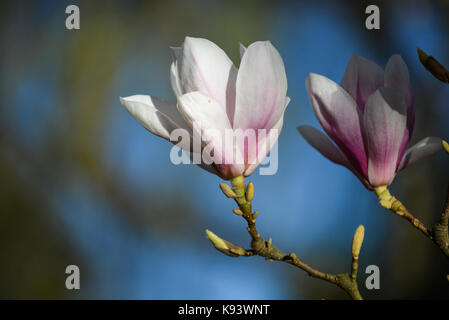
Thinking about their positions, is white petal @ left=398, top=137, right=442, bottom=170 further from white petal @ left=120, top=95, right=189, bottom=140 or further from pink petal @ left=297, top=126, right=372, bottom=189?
white petal @ left=120, top=95, right=189, bottom=140

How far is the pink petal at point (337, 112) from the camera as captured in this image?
0.29 meters

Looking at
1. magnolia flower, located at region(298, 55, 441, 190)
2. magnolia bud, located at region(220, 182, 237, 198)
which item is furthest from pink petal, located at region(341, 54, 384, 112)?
magnolia bud, located at region(220, 182, 237, 198)

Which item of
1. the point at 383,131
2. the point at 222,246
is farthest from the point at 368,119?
the point at 222,246

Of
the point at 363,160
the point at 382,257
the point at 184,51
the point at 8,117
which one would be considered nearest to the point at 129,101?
the point at 184,51

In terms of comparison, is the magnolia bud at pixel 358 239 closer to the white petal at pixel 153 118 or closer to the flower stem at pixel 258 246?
the flower stem at pixel 258 246

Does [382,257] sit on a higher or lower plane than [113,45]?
lower

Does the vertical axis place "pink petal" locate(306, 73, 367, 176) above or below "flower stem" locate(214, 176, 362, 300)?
above

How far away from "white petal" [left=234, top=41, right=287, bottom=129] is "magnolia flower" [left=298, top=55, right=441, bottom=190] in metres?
0.02

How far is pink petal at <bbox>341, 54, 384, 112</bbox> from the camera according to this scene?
0.30m

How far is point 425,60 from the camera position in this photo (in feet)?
0.84
